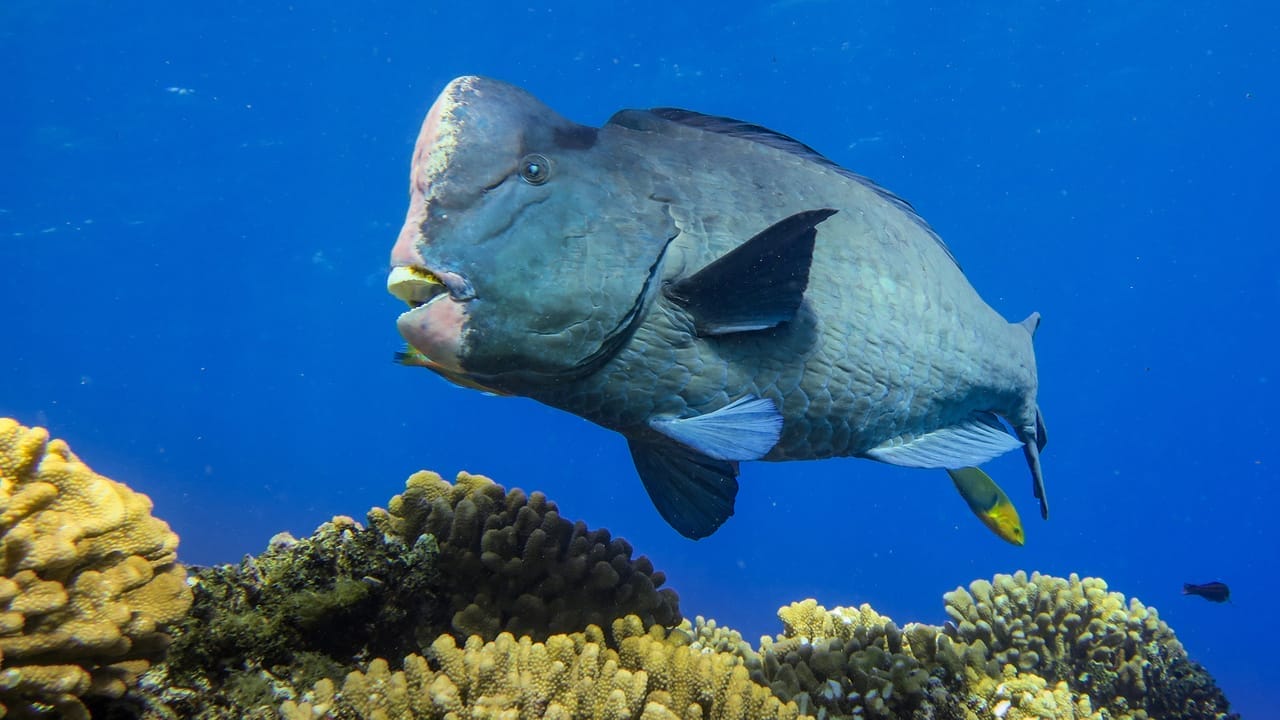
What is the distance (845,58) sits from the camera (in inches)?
1196

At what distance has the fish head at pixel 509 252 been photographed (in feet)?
6.91

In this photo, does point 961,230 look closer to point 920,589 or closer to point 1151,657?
point 920,589

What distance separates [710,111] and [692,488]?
109 ft

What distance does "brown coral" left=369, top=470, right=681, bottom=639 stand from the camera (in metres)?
3.27

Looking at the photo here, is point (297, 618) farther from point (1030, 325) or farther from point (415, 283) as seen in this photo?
point (1030, 325)

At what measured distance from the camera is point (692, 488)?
2.96 meters

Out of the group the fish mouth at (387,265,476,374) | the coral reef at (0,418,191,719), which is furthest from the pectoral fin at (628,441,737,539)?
the coral reef at (0,418,191,719)

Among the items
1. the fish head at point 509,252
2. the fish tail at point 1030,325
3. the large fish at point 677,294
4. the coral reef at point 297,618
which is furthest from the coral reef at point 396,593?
the fish tail at point 1030,325

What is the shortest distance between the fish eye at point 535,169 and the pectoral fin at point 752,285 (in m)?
0.59

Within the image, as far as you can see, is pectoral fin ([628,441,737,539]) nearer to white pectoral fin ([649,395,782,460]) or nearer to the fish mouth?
white pectoral fin ([649,395,782,460])

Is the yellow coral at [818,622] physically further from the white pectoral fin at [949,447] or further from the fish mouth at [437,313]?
the fish mouth at [437,313]

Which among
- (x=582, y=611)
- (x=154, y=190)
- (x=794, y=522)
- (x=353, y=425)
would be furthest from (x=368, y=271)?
(x=582, y=611)

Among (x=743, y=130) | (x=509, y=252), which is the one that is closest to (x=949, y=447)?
(x=743, y=130)

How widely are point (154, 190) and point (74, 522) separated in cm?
4379
